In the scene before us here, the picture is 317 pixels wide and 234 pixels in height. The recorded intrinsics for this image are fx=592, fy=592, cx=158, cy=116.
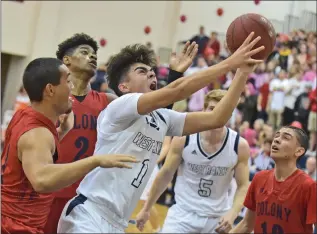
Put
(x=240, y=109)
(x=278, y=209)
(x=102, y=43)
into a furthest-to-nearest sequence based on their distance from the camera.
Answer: (x=102, y=43), (x=240, y=109), (x=278, y=209)

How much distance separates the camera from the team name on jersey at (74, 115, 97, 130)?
15.1ft

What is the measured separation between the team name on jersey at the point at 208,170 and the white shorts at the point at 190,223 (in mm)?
406

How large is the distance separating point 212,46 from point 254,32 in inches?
565

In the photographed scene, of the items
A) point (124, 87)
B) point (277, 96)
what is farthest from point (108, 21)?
point (124, 87)

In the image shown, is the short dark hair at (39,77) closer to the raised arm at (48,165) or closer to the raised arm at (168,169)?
the raised arm at (48,165)

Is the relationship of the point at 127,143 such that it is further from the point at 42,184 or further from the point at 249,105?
the point at 249,105

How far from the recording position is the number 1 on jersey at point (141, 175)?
368cm

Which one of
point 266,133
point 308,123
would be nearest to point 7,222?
point 266,133

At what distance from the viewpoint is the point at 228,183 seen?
5.35 metres

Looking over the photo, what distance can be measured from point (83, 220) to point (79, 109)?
4.06ft

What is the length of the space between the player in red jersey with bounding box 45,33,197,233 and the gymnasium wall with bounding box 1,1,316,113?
13.3m

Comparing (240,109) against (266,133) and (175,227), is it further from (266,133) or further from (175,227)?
(175,227)

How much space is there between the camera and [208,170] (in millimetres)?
5227

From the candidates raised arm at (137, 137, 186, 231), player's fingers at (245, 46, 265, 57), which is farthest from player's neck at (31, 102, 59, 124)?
raised arm at (137, 137, 186, 231)
